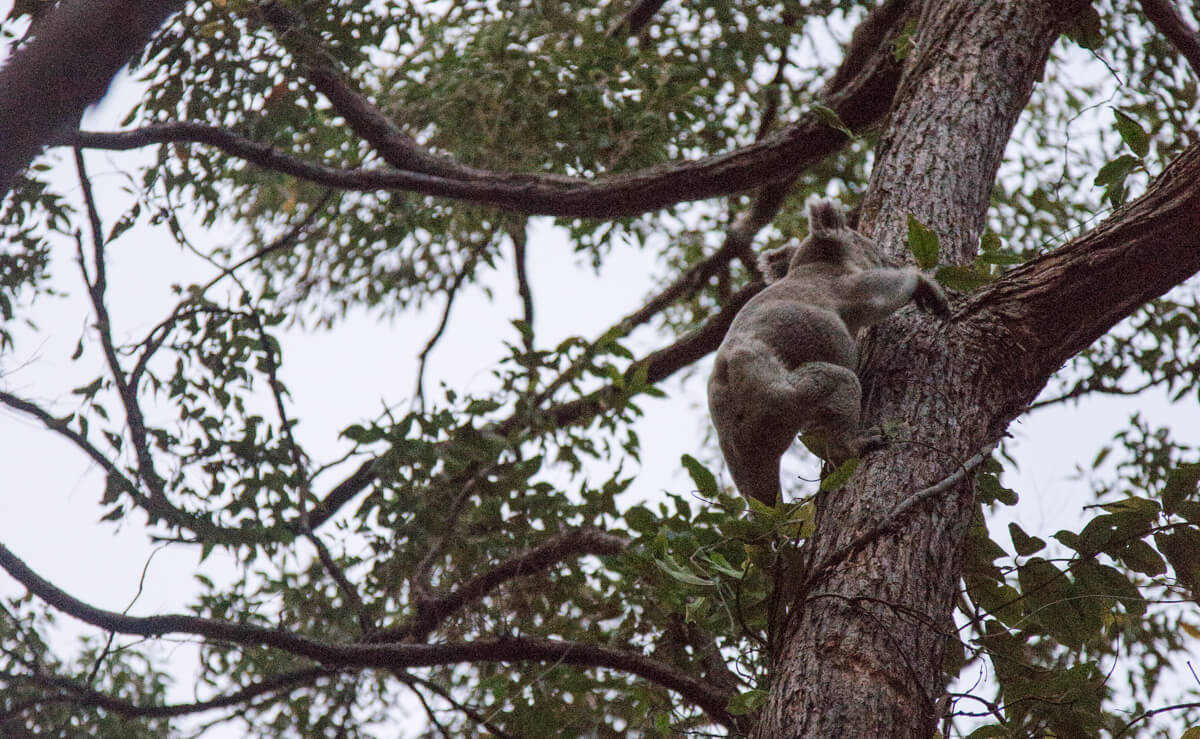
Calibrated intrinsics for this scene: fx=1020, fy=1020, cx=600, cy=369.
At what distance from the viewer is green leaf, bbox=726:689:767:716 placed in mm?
3127

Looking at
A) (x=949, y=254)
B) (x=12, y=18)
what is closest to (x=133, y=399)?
(x=12, y=18)

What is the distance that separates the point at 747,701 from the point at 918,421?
1016 millimetres

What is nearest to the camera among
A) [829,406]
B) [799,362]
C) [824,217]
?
[829,406]

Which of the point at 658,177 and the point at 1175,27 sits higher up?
the point at 658,177

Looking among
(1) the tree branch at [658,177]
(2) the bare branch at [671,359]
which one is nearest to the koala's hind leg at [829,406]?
(1) the tree branch at [658,177]

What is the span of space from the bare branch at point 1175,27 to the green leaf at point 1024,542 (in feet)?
6.32

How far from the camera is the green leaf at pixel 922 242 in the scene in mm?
3211

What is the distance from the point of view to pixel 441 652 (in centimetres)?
423

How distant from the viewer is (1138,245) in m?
3.17

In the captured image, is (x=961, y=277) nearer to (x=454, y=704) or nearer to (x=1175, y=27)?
(x=1175, y=27)

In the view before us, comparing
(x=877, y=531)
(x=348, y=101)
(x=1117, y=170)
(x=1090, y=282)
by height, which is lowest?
(x=877, y=531)

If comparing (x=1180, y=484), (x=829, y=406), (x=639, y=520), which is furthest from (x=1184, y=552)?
(x=639, y=520)

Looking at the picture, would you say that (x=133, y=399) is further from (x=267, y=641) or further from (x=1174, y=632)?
(x=1174, y=632)

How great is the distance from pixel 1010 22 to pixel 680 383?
459cm
